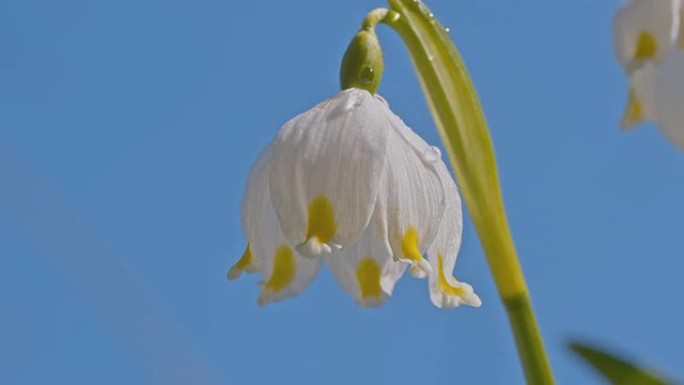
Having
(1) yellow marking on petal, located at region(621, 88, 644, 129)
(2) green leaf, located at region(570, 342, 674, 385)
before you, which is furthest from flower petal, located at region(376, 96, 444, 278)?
(2) green leaf, located at region(570, 342, 674, 385)

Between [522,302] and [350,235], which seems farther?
[350,235]

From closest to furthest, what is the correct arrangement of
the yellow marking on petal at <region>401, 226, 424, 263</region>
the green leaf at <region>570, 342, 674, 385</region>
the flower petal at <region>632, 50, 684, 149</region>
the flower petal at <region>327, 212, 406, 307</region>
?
the green leaf at <region>570, 342, 674, 385</region> < the flower petal at <region>632, 50, 684, 149</region> < the yellow marking on petal at <region>401, 226, 424, 263</region> < the flower petal at <region>327, 212, 406, 307</region>

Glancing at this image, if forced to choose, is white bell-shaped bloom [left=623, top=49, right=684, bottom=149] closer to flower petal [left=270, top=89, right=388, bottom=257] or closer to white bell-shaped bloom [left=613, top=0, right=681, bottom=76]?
white bell-shaped bloom [left=613, top=0, right=681, bottom=76]

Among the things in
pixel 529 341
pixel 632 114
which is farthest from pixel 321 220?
pixel 632 114

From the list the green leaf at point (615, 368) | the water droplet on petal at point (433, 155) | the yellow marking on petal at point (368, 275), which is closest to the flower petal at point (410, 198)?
the water droplet on petal at point (433, 155)

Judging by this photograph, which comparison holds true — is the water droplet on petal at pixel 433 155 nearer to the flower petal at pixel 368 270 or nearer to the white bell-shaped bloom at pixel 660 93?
the flower petal at pixel 368 270

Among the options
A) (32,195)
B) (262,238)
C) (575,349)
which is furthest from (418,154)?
(575,349)

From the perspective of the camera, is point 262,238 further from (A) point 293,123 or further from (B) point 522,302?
(B) point 522,302
